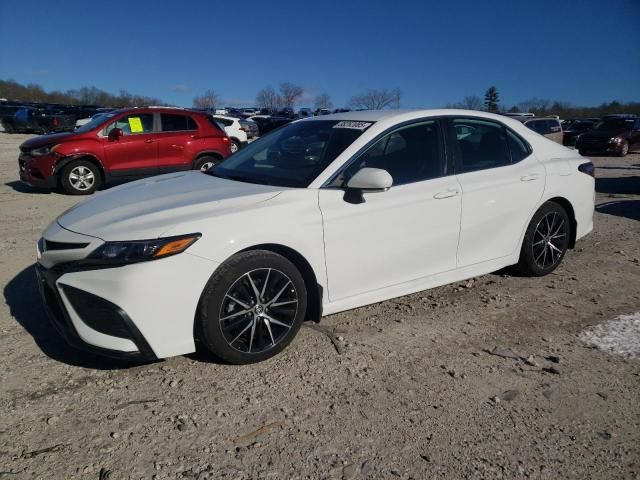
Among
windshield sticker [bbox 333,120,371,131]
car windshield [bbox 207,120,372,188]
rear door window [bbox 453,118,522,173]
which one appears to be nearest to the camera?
car windshield [bbox 207,120,372,188]

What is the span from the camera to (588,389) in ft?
9.53

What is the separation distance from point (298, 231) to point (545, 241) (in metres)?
2.66

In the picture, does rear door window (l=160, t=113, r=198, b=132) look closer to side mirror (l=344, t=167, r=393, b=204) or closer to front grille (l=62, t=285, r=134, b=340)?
side mirror (l=344, t=167, r=393, b=204)

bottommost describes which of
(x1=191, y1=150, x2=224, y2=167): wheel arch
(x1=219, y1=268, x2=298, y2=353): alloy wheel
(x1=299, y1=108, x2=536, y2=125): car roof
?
(x1=219, y1=268, x2=298, y2=353): alloy wheel

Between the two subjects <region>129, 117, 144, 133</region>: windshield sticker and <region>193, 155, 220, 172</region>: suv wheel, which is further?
<region>193, 155, 220, 172</region>: suv wheel

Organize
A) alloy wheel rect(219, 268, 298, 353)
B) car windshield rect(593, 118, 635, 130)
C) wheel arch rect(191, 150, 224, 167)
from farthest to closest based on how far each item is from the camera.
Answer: car windshield rect(593, 118, 635, 130)
wheel arch rect(191, 150, 224, 167)
alloy wheel rect(219, 268, 298, 353)

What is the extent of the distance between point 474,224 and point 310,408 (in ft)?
6.76

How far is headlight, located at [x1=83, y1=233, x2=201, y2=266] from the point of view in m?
2.72

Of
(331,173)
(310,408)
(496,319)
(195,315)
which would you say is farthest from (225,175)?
(496,319)

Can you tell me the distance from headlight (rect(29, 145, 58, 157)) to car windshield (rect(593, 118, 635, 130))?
64.7 ft

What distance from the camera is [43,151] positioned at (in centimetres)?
927

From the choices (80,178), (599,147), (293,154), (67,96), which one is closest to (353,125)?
(293,154)

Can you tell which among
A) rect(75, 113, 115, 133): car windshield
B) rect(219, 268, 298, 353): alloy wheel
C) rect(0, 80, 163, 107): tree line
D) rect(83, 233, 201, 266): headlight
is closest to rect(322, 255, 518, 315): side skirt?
rect(219, 268, 298, 353): alloy wheel

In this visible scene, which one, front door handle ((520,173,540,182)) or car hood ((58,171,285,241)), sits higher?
car hood ((58,171,285,241))
